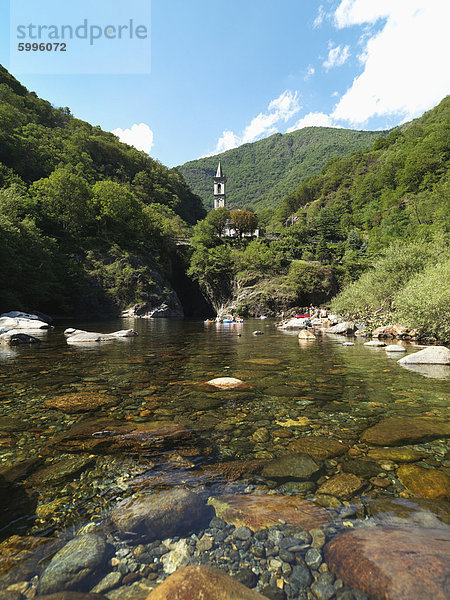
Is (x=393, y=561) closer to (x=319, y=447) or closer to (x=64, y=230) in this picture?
(x=319, y=447)

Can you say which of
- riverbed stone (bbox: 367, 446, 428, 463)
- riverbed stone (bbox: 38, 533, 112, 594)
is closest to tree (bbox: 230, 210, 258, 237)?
riverbed stone (bbox: 367, 446, 428, 463)

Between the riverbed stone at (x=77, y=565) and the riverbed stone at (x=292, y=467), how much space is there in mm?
1815

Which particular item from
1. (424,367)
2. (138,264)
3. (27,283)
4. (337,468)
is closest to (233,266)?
(138,264)

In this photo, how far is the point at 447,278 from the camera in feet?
49.6

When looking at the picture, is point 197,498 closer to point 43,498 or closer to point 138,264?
point 43,498

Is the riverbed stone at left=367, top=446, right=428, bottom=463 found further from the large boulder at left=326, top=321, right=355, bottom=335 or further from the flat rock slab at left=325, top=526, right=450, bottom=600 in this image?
the large boulder at left=326, top=321, right=355, bottom=335

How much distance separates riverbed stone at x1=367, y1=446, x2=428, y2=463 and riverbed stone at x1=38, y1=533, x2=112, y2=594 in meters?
3.23

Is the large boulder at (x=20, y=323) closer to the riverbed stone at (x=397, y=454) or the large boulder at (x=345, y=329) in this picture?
the large boulder at (x=345, y=329)

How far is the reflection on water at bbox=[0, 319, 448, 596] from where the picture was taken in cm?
287

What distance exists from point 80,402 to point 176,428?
250cm

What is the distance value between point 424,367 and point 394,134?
477 ft

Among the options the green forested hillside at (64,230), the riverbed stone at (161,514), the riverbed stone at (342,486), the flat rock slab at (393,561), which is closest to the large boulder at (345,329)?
the riverbed stone at (342,486)

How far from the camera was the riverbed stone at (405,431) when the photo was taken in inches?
157

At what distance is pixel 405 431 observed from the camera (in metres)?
4.27
